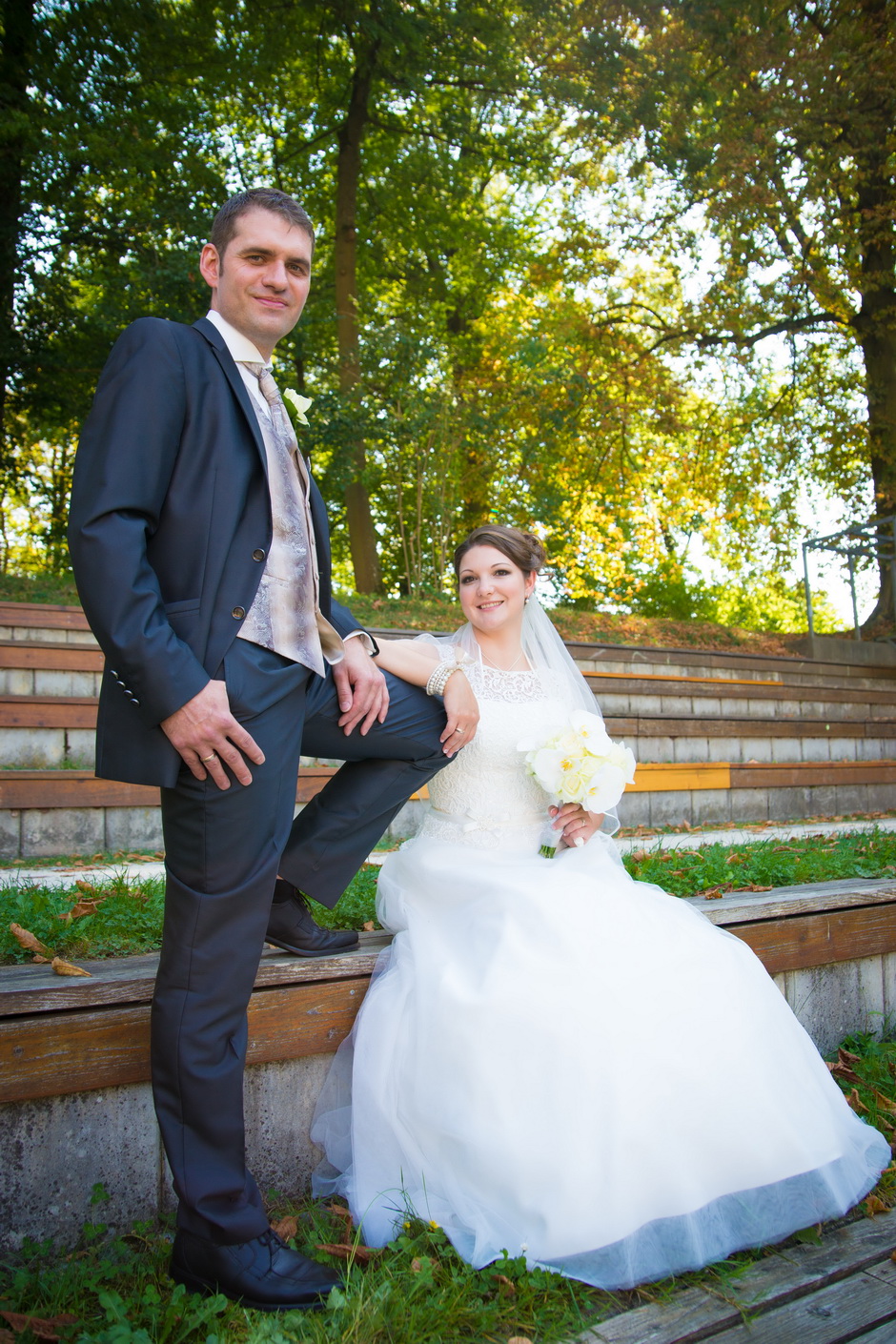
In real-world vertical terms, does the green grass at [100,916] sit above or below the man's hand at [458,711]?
below

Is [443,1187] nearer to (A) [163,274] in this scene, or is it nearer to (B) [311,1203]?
(B) [311,1203]

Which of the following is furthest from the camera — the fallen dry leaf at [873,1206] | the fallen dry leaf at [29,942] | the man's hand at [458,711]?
the man's hand at [458,711]

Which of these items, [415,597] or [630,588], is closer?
[415,597]

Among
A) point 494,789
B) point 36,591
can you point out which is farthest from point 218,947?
point 36,591

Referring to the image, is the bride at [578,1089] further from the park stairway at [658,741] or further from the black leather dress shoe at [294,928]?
the park stairway at [658,741]

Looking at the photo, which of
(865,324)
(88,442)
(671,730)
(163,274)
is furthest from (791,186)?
(88,442)

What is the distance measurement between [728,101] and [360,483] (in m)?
6.55

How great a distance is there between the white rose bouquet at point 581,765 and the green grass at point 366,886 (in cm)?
75

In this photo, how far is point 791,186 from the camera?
11.4 meters

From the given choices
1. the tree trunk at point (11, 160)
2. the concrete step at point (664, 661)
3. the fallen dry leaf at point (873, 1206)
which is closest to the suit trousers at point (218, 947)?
the fallen dry leaf at point (873, 1206)

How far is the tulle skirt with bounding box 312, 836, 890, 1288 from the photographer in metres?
1.93

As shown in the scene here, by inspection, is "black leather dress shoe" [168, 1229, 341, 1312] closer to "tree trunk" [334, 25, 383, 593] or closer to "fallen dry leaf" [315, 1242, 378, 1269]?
"fallen dry leaf" [315, 1242, 378, 1269]

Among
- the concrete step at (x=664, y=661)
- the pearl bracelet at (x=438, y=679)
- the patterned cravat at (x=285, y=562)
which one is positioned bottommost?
the pearl bracelet at (x=438, y=679)

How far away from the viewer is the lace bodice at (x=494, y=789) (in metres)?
2.81
